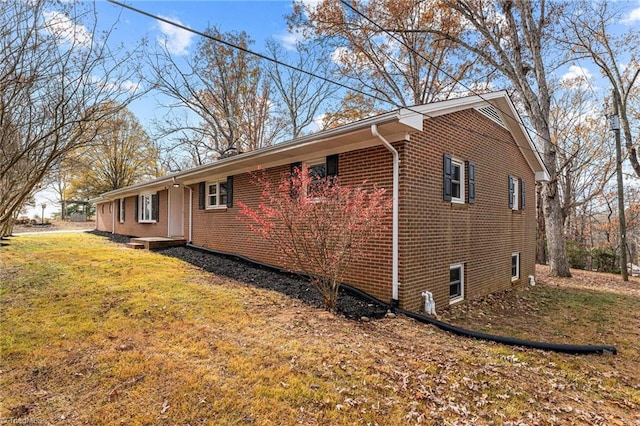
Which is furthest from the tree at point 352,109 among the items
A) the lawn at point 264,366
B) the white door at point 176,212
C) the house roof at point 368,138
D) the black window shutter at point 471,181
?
the lawn at point 264,366

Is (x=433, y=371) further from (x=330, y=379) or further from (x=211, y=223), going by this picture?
(x=211, y=223)

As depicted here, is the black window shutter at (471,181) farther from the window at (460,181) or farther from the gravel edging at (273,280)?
the gravel edging at (273,280)

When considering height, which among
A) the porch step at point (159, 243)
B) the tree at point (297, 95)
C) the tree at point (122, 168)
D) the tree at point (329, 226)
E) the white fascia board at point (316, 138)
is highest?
the tree at point (297, 95)

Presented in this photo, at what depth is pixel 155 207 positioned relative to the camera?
15.9 meters

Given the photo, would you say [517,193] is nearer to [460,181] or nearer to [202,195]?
[460,181]

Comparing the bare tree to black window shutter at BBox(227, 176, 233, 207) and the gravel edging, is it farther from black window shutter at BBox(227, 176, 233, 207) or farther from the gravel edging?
black window shutter at BBox(227, 176, 233, 207)

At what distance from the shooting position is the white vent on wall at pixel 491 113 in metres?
8.89

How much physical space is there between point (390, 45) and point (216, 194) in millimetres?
12934

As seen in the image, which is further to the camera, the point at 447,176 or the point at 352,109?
the point at 352,109

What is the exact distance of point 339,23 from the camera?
1578 cm

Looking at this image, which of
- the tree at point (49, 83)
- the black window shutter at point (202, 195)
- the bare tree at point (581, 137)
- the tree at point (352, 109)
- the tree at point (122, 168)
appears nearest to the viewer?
the tree at point (49, 83)

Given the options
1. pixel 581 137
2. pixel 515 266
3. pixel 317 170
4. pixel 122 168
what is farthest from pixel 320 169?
pixel 122 168

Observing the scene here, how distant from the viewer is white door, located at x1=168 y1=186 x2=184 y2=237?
47.0 feet

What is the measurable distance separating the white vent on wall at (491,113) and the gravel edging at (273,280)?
5846 millimetres
